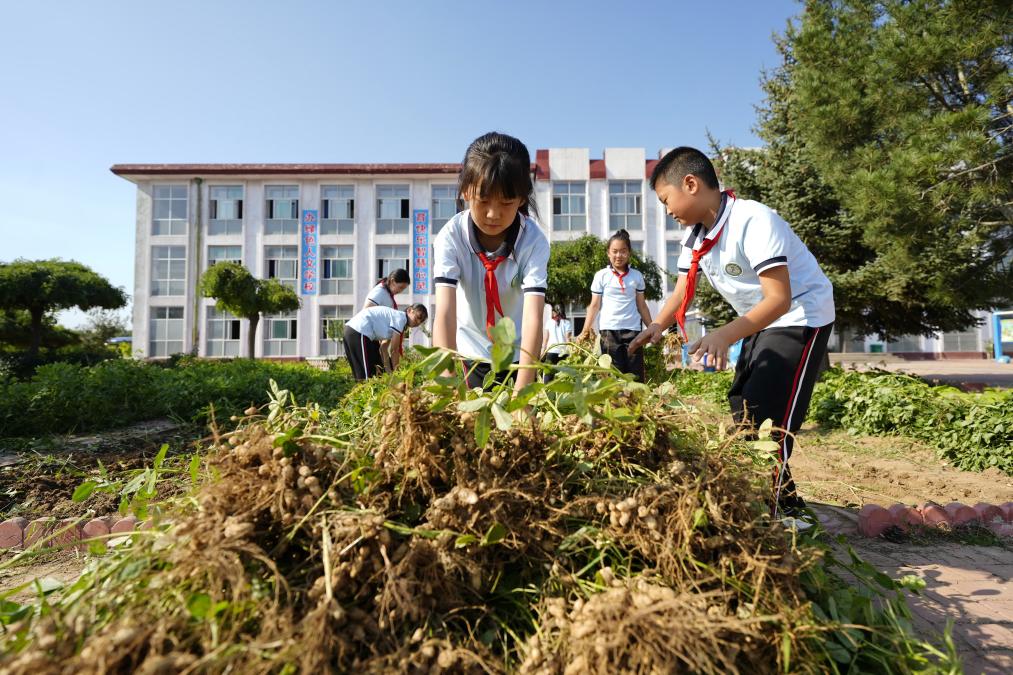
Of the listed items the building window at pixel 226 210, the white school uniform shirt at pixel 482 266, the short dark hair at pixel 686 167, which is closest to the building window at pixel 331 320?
the building window at pixel 226 210

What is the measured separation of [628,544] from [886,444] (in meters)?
5.79

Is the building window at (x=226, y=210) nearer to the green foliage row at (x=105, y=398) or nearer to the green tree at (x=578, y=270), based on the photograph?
the green tree at (x=578, y=270)

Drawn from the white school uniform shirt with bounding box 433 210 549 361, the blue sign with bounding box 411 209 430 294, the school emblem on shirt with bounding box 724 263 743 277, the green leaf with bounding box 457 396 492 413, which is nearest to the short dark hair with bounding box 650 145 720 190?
the school emblem on shirt with bounding box 724 263 743 277

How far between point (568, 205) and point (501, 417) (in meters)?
31.1

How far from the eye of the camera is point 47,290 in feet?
62.6

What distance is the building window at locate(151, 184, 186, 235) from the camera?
29.9 m

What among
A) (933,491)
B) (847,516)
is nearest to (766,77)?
(933,491)

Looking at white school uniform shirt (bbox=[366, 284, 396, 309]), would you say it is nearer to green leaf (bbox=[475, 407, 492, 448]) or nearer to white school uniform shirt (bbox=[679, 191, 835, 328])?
white school uniform shirt (bbox=[679, 191, 835, 328])

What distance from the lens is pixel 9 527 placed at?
102 inches

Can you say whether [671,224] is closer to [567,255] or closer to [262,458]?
[567,255]

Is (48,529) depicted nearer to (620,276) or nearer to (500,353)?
(500,353)

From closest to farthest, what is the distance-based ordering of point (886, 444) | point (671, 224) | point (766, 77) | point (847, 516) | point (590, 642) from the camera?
point (590, 642)
point (847, 516)
point (886, 444)
point (766, 77)
point (671, 224)

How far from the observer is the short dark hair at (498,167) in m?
2.12

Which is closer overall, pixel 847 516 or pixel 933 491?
pixel 847 516
